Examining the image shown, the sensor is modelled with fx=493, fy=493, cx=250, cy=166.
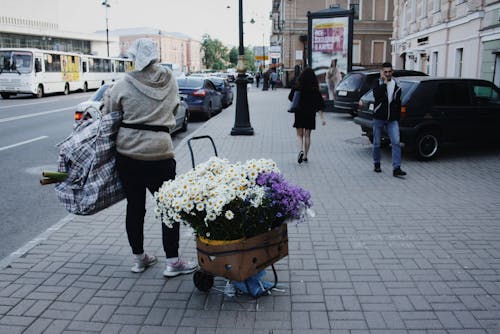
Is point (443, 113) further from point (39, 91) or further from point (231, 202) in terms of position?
point (39, 91)

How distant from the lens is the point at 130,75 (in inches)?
159

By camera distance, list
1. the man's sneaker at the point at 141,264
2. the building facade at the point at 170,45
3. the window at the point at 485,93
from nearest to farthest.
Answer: the man's sneaker at the point at 141,264, the window at the point at 485,93, the building facade at the point at 170,45

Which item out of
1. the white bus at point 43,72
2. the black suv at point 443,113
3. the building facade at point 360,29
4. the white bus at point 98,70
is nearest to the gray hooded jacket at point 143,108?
the black suv at point 443,113

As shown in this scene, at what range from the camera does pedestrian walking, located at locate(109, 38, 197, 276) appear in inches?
159

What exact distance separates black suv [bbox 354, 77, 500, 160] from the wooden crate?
22.5 ft

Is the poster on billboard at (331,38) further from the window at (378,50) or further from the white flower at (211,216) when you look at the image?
the window at (378,50)

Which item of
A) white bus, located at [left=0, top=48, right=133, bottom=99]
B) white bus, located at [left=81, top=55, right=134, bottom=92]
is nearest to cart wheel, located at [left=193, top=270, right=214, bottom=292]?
white bus, located at [left=0, top=48, right=133, bottom=99]

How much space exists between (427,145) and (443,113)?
2.41ft

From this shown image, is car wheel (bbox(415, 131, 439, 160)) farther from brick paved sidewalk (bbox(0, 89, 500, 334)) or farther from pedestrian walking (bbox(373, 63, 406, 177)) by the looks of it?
brick paved sidewalk (bbox(0, 89, 500, 334))

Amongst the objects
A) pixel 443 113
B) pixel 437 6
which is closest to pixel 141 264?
pixel 443 113

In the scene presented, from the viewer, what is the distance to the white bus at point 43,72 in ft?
93.6

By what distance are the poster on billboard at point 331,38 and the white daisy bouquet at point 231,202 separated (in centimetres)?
1843

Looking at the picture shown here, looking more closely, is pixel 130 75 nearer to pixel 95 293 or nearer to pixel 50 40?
pixel 95 293

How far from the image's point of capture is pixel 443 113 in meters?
10.0
